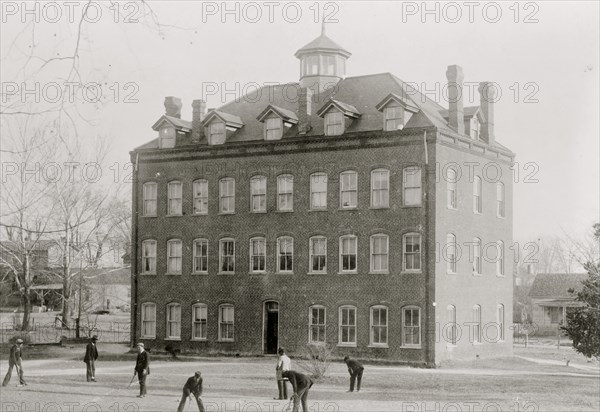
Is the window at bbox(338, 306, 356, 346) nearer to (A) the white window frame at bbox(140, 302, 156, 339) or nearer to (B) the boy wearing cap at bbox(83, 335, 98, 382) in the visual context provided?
(A) the white window frame at bbox(140, 302, 156, 339)

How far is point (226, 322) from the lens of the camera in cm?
4034

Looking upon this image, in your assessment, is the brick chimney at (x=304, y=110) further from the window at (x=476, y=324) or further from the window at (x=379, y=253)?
the window at (x=476, y=324)

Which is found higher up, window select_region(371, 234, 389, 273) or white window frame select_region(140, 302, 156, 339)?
window select_region(371, 234, 389, 273)

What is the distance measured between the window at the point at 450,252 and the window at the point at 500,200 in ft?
15.3

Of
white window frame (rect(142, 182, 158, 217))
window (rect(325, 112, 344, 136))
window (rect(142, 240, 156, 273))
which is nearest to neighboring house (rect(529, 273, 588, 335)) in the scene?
window (rect(325, 112, 344, 136))

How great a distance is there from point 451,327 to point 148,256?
15951mm

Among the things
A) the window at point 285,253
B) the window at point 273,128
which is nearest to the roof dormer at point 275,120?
the window at point 273,128

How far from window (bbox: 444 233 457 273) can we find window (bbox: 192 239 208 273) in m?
11.9

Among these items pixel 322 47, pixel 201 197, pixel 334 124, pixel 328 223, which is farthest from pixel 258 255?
pixel 322 47

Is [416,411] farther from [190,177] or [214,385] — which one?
[190,177]

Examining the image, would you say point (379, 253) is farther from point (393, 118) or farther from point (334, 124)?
point (334, 124)

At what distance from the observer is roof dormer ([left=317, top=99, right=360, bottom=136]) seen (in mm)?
37750

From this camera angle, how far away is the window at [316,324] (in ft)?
124

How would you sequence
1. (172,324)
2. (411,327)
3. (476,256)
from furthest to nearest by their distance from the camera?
(172,324)
(476,256)
(411,327)
